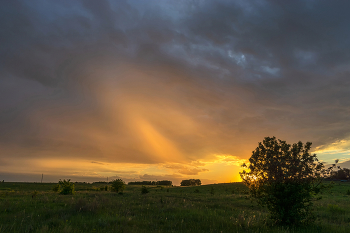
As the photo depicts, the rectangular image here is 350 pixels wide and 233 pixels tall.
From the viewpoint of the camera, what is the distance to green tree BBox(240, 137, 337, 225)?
10.4m

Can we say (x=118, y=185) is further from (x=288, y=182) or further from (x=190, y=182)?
(x=190, y=182)

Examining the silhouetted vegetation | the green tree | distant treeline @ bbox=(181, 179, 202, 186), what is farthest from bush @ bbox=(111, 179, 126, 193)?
distant treeline @ bbox=(181, 179, 202, 186)

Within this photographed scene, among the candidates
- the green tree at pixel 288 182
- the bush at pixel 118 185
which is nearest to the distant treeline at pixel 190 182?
the bush at pixel 118 185

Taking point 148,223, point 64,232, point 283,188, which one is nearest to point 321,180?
point 283,188

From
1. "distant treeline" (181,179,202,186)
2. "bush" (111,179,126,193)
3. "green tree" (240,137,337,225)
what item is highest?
→ "green tree" (240,137,337,225)

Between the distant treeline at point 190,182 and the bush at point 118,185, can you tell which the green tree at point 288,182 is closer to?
the bush at point 118,185

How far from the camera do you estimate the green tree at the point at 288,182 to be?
410 inches

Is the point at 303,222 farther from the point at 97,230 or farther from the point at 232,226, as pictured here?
the point at 97,230

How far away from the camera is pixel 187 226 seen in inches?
384

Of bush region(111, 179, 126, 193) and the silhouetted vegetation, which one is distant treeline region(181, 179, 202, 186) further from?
the silhouetted vegetation

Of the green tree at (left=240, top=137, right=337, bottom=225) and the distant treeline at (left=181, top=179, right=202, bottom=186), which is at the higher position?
the green tree at (left=240, top=137, right=337, bottom=225)

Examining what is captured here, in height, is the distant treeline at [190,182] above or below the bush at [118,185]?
below

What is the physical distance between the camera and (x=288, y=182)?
35.0 feet

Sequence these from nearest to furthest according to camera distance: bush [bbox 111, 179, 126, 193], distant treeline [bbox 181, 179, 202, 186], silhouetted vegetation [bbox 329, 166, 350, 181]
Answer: silhouetted vegetation [bbox 329, 166, 350, 181]
bush [bbox 111, 179, 126, 193]
distant treeline [bbox 181, 179, 202, 186]
